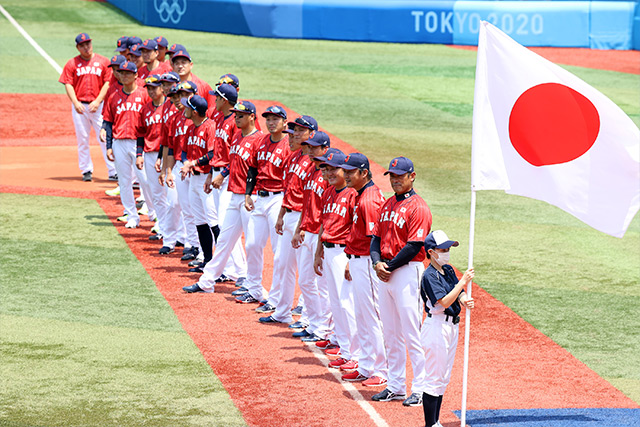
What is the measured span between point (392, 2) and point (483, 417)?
877 inches

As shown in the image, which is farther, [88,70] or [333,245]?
[88,70]

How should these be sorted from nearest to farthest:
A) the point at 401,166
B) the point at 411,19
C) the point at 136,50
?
the point at 401,166, the point at 136,50, the point at 411,19

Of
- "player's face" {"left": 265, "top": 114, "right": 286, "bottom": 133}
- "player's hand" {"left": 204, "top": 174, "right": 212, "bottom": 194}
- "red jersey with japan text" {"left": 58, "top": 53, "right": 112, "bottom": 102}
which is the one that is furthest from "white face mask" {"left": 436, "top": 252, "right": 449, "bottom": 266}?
"red jersey with japan text" {"left": 58, "top": 53, "right": 112, "bottom": 102}

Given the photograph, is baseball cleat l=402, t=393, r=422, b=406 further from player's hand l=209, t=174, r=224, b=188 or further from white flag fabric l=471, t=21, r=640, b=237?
player's hand l=209, t=174, r=224, b=188

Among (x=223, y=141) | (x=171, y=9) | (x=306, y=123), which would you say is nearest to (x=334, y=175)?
(x=306, y=123)

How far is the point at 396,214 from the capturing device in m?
7.52

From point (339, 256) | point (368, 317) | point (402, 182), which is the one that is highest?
point (402, 182)

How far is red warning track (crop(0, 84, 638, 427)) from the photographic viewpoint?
7527mm

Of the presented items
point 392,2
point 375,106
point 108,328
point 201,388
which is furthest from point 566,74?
point 392,2

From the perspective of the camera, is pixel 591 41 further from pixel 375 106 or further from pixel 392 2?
pixel 375 106

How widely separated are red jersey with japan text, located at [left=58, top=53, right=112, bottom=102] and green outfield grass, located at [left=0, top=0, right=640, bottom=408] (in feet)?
17.0

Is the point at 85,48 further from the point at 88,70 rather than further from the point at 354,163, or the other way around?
the point at 354,163

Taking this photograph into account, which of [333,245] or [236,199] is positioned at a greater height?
[236,199]

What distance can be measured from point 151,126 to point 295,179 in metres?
3.67
